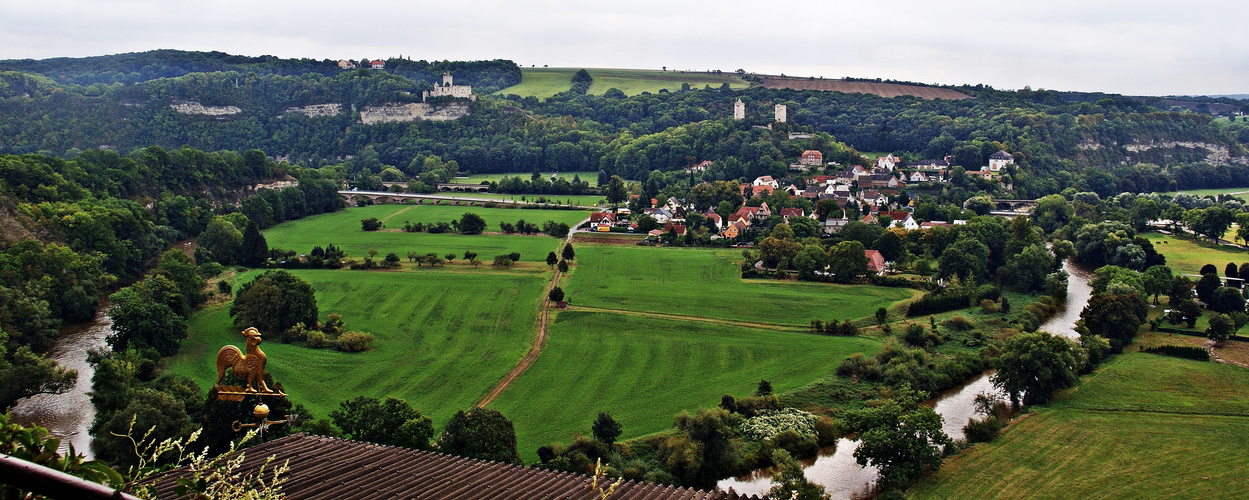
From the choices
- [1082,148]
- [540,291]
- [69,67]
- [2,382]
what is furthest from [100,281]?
[69,67]

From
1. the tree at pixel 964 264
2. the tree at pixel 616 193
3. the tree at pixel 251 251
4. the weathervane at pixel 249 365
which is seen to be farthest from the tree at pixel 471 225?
the weathervane at pixel 249 365

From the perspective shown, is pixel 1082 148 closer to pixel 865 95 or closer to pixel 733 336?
pixel 865 95

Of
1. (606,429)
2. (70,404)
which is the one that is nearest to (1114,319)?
(606,429)

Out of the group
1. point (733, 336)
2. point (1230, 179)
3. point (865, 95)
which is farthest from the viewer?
point (865, 95)

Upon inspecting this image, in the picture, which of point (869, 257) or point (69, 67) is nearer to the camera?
point (869, 257)

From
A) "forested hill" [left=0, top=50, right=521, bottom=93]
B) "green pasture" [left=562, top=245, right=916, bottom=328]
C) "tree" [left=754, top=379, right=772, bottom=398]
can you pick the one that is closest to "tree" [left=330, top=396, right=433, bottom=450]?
"tree" [left=754, top=379, right=772, bottom=398]

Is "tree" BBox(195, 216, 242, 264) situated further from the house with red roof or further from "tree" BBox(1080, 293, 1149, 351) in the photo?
"tree" BBox(1080, 293, 1149, 351)

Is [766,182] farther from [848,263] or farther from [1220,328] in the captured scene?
[1220,328]

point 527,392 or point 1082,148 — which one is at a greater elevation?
point 1082,148
